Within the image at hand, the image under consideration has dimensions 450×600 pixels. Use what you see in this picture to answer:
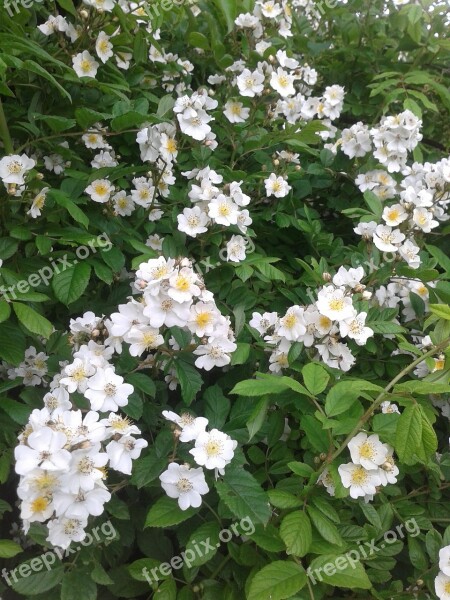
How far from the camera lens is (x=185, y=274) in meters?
1.37

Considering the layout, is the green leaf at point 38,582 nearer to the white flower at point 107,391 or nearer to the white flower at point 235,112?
the white flower at point 107,391

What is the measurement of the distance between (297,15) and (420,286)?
1666mm

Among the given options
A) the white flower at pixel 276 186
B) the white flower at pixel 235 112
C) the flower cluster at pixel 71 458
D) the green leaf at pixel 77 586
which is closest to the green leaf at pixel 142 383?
the flower cluster at pixel 71 458

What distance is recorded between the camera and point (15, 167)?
1717 millimetres

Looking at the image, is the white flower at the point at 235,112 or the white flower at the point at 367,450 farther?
the white flower at the point at 235,112

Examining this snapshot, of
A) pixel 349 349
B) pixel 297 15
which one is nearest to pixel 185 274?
pixel 349 349

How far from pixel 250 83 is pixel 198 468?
1.54 m

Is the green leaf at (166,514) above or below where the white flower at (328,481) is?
below

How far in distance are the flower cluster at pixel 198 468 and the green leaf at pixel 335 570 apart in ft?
0.99

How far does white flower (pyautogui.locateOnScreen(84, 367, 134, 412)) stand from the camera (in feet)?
4.27

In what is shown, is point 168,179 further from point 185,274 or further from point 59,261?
point 185,274

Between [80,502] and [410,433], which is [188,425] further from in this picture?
[410,433]

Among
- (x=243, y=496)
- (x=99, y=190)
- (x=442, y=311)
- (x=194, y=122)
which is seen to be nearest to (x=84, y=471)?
(x=243, y=496)

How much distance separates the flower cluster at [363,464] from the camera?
4.45ft
